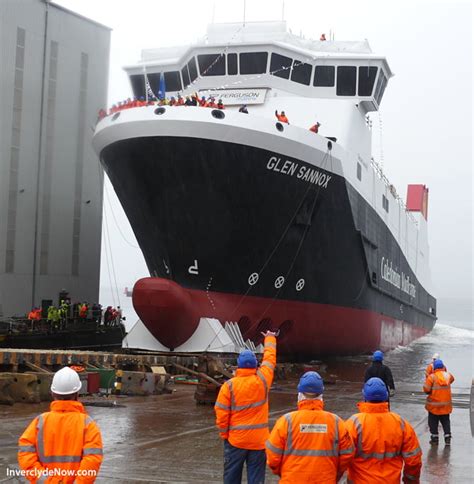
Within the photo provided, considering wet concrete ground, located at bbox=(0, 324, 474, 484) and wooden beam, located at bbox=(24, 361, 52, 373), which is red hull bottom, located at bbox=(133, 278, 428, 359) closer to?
wet concrete ground, located at bbox=(0, 324, 474, 484)

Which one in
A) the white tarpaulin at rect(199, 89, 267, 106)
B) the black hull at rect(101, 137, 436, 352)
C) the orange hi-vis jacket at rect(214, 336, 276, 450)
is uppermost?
the white tarpaulin at rect(199, 89, 267, 106)

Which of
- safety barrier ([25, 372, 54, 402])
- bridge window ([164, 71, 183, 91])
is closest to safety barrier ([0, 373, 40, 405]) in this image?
safety barrier ([25, 372, 54, 402])

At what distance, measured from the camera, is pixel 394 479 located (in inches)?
157

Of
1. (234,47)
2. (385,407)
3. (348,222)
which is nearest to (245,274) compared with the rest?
(348,222)

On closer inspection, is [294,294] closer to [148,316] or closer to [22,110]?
[148,316]

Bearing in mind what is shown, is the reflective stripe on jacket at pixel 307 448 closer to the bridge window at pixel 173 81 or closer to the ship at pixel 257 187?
the ship at pixel 257 187

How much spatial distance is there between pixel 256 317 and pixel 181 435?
290 inches

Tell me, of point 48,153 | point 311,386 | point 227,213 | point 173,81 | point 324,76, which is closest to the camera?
point 311,386

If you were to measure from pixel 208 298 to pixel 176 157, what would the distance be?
2788mm

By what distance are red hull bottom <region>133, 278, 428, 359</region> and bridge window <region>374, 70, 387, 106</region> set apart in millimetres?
5646

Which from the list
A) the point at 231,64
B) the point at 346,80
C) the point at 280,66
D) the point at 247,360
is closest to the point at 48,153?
the point at 231,64

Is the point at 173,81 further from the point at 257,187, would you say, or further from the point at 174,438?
the point at 174,438

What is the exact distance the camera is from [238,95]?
1806 cm

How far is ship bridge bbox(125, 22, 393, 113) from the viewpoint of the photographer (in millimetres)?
18078
